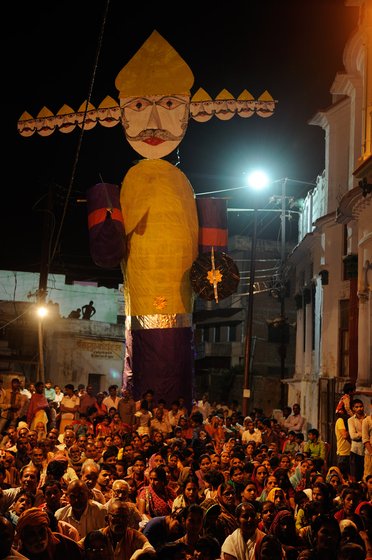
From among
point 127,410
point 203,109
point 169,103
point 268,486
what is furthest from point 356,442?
point 169,103

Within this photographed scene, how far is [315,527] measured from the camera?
7.68m

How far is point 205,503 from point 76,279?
133 ft

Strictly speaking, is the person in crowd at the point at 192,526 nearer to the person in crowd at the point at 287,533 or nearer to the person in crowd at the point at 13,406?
the person in crowd at the point at 287,533

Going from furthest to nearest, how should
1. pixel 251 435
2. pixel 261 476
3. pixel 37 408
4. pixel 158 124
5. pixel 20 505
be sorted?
pixel 158 124 < pixel 37 408 < pixel 251 435 < pixel 261 476 < pixel 20 505

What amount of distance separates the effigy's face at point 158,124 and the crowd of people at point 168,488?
17.7ft

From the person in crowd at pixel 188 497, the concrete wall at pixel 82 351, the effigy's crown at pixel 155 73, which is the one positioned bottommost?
the person in crowd at pixel 188 497

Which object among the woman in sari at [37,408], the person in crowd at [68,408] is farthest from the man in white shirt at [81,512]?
the person in crowd at [68,408]

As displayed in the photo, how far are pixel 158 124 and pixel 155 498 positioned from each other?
1171 centimetres

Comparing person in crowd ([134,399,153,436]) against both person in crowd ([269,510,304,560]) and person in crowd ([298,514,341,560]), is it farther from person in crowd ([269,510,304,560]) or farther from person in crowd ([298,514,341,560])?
person in crowd ([298,514,341,560])

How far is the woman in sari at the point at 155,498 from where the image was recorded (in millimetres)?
9445

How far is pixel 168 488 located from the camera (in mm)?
10484

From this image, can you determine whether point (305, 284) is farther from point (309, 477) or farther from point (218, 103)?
point (309, 477)

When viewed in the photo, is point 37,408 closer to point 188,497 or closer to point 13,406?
point 13,406

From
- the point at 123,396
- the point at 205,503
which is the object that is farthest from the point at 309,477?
the point at 123,396
